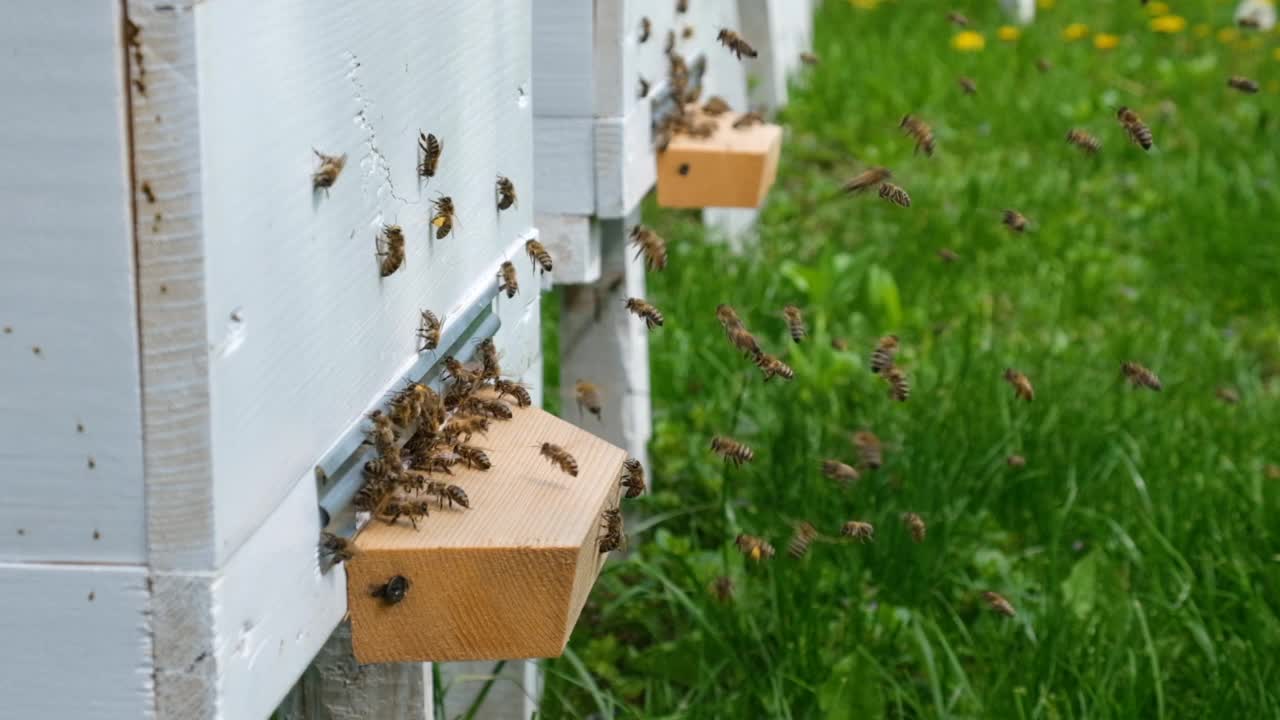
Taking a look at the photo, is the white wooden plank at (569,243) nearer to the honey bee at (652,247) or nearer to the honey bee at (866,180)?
the honey bee at (652,247)

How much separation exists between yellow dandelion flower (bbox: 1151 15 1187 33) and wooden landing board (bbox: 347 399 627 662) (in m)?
7.31

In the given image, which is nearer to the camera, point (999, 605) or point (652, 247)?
point (999, 605)

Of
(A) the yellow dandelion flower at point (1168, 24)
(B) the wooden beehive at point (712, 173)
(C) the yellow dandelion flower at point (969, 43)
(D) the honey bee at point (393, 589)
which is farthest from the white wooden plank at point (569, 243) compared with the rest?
(A) the yellow dandelion flower at point (1168, 24)

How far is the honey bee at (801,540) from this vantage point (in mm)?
3115

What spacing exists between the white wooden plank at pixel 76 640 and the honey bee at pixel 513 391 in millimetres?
841

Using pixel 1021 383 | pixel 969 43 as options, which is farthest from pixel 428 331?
pixel 969 43

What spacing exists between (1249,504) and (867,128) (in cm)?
373

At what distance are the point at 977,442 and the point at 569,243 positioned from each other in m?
1.13

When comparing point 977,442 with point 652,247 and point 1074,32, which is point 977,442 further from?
point 1074,32

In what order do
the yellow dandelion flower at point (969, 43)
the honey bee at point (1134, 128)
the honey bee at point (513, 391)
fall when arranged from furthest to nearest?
the yellow dandelion flower at point (969, 43), the honey bee at point (1134, 128), the honey bee at point (513, 391)

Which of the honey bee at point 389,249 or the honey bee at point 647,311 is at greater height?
the honey bee at point 389,249

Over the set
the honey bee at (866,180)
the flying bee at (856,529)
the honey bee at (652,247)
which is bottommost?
the flying bee at (856,529)

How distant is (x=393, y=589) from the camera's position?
69.5 inches

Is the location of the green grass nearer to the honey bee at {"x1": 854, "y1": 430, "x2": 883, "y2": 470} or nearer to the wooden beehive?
the honey bee at {"x1": 854, "y1": 430, "x2": 883, "y2": 470}
